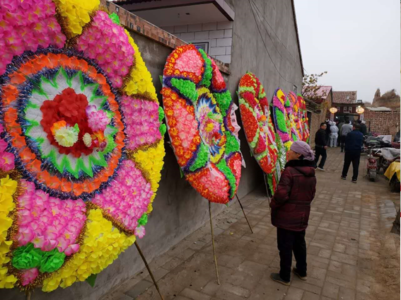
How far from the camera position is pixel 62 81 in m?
1.66

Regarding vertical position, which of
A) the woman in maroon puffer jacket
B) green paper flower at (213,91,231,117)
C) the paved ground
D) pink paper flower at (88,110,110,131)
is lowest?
the paved ground

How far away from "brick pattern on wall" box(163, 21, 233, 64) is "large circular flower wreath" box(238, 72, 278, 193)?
0.62m

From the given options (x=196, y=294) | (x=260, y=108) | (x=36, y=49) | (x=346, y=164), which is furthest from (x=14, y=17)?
(x=346, y=164)

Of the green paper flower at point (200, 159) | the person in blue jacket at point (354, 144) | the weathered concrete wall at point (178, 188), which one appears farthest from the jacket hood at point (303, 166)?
the person in blue jacket at point (354, 144)

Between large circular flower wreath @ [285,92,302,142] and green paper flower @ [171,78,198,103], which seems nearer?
green paper flower @ [171,78,198,103]

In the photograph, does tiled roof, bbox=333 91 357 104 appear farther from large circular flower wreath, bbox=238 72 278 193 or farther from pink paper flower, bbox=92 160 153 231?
pink paper flower, bbox=92 160 153 231

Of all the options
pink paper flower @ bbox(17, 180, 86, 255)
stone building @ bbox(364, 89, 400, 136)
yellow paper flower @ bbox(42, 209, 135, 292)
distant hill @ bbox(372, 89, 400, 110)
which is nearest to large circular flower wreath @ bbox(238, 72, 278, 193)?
yellow paper flower @ bbox(42, 209, 135, 292)

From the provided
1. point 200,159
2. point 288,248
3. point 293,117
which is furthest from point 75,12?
point 293,117

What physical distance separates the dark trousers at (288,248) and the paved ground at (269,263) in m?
0.17

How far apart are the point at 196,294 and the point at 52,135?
6.83 ft

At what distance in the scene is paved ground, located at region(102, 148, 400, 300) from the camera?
9.43 ft

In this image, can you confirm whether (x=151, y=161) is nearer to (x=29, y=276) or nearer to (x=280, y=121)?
(x=29, y=276)

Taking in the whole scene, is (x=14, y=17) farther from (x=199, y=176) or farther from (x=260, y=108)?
(x=260, y=108)

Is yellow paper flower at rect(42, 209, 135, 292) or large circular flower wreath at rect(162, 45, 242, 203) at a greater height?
large circular flower wreath at rect(162, 45, 242, 203)
